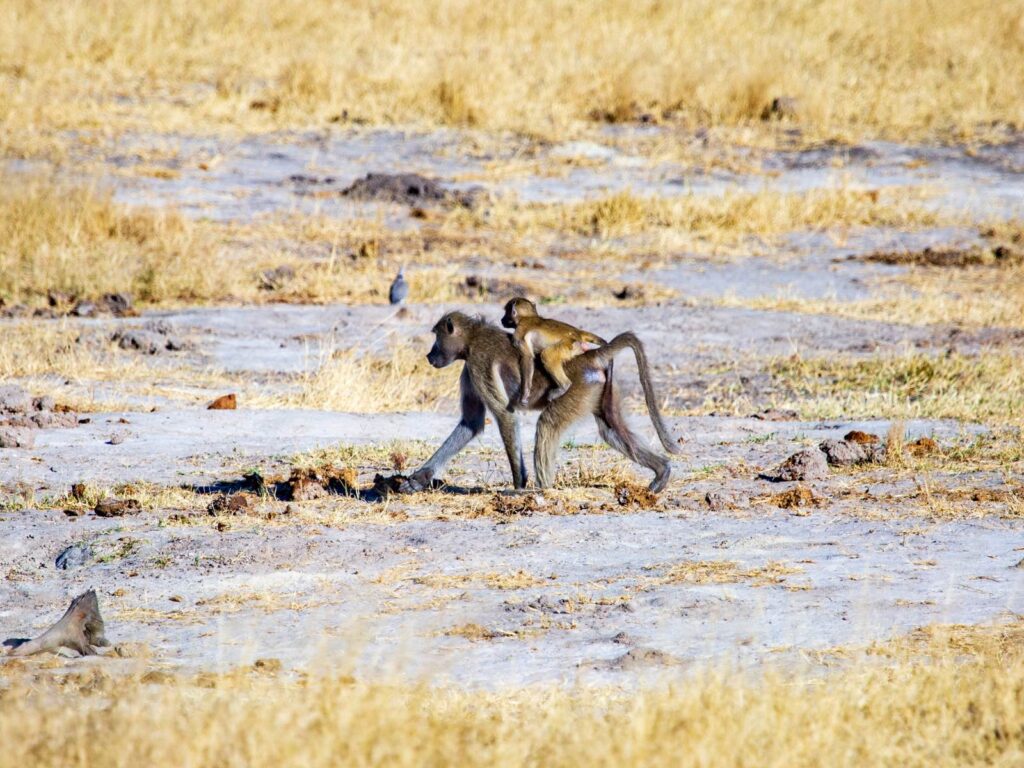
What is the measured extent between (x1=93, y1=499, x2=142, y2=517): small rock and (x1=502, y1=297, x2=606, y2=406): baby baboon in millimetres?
1944

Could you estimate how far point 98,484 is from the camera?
8.67 metres

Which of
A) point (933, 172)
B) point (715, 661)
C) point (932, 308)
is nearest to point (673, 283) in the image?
point (932, 308)

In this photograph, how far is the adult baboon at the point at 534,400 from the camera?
807 centimetres

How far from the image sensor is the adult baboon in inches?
318

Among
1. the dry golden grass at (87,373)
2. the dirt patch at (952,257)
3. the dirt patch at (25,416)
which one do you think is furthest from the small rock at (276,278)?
the dirt patch at (952,257)

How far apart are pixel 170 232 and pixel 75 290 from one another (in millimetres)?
1585

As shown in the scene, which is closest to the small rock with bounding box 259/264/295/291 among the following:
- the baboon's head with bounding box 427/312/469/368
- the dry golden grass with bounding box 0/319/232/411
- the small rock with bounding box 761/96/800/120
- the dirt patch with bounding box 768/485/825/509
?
the dry golden grass with bounding box 0/319/232/411

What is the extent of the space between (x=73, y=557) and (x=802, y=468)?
3752 mm

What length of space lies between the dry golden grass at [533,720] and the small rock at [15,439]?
13.0 feet

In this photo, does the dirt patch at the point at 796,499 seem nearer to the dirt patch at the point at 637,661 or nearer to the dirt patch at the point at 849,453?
the dirt patch at the point at 849,453

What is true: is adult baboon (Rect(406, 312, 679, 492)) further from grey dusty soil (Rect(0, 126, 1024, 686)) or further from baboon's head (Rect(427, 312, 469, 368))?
grey dusty soil (Rect(0, 126, 1024, 686))

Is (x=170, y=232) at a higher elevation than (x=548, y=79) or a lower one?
lower

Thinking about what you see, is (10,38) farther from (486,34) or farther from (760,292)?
(760,292)

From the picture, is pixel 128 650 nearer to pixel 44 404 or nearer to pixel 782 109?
pixel 44 404
